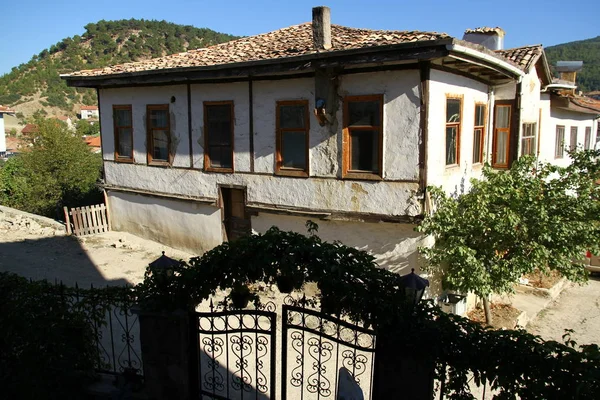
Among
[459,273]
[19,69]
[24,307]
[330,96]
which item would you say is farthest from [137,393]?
[19,69]

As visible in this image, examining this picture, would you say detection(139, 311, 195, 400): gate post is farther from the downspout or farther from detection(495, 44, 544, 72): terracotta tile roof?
detection(495, 44, 544, 72): terracotta tile roof

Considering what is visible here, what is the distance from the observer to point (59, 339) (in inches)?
199

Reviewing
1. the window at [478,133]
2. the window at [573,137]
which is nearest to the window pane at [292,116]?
the window at [478,133]

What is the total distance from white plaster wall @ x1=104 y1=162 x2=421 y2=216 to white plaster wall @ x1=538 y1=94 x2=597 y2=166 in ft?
19.6

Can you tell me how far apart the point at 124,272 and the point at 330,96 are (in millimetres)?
6531

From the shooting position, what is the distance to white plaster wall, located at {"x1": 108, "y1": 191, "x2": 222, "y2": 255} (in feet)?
39.1

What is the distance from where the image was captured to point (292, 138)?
9.94m

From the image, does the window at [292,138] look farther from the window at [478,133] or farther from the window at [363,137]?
the window at [478,133]

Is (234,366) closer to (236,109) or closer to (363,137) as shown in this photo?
(363,137)

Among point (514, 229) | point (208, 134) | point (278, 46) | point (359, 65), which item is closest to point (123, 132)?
point (208, 134)

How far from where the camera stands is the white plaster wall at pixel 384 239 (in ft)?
28.9

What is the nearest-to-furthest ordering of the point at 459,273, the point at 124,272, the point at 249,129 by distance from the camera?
the point at 459,273, the point at 249,129, the point at 124,272

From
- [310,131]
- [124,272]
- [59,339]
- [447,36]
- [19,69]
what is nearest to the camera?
[59,339]

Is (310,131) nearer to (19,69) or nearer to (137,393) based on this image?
(137,393)
